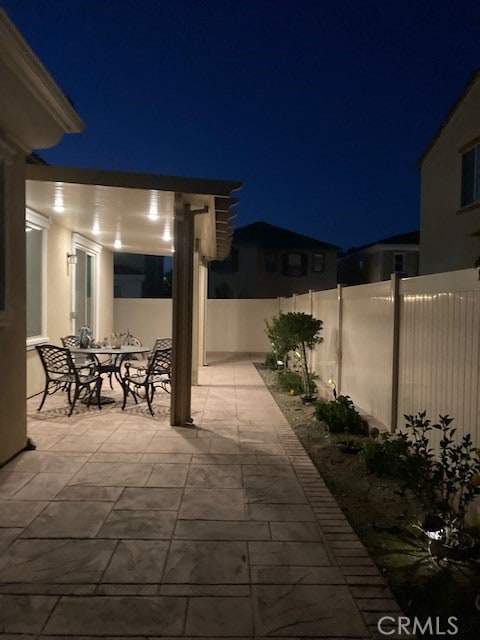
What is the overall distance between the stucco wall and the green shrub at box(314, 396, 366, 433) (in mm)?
3357

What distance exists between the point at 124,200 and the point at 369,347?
3479 mm

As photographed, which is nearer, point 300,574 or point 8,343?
point 300,574

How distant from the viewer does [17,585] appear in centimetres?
226

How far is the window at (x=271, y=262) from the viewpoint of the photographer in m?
24.8

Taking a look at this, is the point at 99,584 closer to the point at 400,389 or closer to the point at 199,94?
the point at 400,389

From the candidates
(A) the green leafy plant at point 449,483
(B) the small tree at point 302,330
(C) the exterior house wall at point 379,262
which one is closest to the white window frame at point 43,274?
(B) the small tree at point 302,330

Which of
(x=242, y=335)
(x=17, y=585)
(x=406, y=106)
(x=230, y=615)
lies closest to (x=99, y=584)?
(x=17, y=585)

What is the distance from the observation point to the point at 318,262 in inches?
980

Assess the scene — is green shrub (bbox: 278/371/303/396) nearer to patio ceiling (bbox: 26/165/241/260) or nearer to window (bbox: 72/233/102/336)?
patio ceiling (bbox: 26/165/241/260)

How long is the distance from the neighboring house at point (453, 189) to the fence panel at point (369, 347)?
4.30 m

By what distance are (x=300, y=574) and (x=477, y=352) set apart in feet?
5.62

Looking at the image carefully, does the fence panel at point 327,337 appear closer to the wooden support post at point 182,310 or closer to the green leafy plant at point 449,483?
the wooden support post at point 182,310

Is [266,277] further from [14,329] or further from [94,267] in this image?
[14,329]

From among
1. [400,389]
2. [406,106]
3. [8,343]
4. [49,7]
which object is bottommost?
[400,389]
